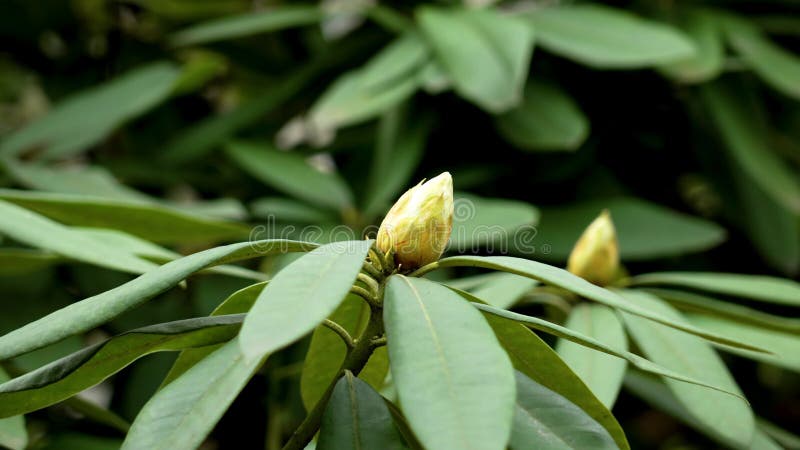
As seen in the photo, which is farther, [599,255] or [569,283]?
[599,255]

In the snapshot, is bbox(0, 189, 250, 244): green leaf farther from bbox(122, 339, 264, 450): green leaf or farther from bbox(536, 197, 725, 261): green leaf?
bbox(536, 197, 725, 261): green leaf

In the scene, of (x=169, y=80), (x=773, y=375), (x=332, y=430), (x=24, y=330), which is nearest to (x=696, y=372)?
(x=332, y=430)

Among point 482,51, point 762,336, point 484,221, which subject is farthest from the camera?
point 482,51

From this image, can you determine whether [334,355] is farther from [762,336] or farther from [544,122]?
[544,122]

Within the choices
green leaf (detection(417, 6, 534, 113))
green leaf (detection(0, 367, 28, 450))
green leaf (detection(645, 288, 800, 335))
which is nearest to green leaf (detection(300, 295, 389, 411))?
green leaf (detection(0, 367, 28, 450))

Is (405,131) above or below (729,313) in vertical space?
above

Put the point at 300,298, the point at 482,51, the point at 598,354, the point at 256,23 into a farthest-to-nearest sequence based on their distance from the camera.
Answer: the point at 256,23 → the point at 482,51 → the point at 598,354 → the point at 300,298

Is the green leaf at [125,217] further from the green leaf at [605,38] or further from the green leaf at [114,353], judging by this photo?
the green leaf at [605,38]

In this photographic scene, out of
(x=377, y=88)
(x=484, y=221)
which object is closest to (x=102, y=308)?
(x=484, y=221)

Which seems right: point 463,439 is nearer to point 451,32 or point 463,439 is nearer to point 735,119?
point 451,32
